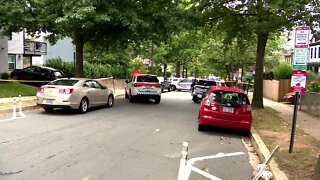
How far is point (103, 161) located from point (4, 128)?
16.5ft

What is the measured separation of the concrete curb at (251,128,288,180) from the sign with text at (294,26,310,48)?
253 cm

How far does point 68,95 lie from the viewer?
15250 millimetres

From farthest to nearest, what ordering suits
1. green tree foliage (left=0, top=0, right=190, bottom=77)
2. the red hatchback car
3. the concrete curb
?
green tree foliage (left=0, top=0, right=190, bottom=77) < the red hatchback car < the concrete curb

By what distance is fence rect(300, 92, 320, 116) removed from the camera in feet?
61.5

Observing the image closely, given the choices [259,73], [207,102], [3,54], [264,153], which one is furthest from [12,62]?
[264,153]

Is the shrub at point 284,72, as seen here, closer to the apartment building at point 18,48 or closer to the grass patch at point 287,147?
the grass patch at point 287,147

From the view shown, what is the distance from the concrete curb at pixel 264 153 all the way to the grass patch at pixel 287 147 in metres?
0.11

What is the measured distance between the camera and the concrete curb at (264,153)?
6.92 metres

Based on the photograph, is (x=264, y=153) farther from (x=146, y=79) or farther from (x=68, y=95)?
(x=146, y=79)

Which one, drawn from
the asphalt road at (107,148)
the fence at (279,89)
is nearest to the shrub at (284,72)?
the fence at (279,89)

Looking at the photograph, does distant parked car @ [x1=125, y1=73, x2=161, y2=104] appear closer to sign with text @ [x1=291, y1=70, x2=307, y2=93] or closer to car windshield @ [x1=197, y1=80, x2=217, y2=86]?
car windshield @ [x1=197, y1=80, x2=217, y2=86]

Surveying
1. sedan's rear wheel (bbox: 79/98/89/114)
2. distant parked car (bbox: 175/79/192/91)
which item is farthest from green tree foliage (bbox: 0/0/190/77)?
distant parked car (bbox: 175/79/192/91)

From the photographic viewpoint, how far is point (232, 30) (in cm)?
2164

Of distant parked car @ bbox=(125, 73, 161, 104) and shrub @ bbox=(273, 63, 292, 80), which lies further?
shrub @ bbox=(273, 63, 292, 80)
